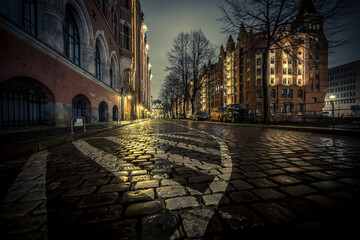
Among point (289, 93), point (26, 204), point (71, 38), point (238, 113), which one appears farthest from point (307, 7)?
point (289, 93)

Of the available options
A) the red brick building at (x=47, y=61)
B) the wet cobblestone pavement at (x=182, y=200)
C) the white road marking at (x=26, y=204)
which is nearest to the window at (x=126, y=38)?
the red brick building at (x=47, y=61)

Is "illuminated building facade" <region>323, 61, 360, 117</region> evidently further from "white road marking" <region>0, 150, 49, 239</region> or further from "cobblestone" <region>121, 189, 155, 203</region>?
"white road marking" <region>0, 150, 49, 239</region>

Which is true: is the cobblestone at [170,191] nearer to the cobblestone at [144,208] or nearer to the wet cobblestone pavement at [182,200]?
the wet cobblestone pavement at [182,200]

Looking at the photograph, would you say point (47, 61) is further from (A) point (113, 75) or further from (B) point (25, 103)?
(A) point (113, 75)

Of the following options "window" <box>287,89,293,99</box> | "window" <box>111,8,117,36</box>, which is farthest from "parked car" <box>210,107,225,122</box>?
"window" <box>287,89,293,99</box>

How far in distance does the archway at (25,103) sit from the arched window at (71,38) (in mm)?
4677

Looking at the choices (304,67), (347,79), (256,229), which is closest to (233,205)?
(256,229)

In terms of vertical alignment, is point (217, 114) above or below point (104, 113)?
below

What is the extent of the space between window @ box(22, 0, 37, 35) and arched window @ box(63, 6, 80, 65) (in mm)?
2676

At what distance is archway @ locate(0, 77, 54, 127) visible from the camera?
678cm

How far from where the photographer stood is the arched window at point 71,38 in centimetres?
1117

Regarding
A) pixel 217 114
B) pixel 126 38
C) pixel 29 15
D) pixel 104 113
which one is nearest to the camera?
pixel 29 15

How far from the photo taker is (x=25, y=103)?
25.3 ft

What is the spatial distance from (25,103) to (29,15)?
487 centimetres
